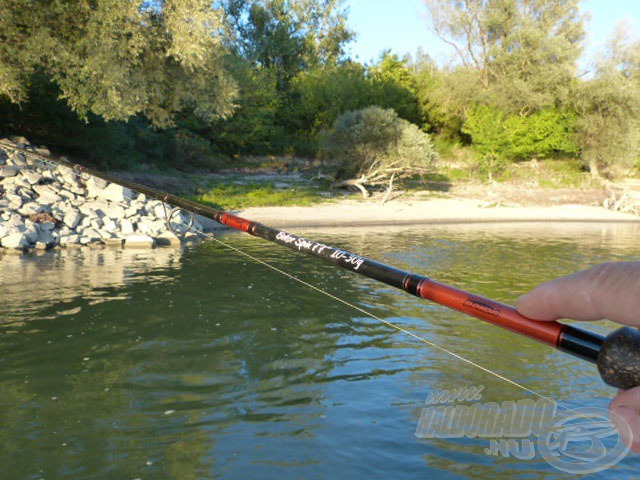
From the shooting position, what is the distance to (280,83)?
198 feet

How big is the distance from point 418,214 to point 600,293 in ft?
91.3

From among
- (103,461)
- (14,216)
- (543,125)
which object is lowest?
(103,461)

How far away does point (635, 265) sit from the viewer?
132cm

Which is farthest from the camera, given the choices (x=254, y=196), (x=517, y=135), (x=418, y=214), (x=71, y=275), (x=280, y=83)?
(x=280, y=83)

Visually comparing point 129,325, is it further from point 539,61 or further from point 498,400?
point 539,61

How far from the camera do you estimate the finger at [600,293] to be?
1.32 meters

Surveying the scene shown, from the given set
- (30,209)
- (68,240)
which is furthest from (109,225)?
(30,209)

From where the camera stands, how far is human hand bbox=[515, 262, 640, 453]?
1319 mm

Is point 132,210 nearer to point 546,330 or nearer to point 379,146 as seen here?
point 379,146

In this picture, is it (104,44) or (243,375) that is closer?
(243,375)

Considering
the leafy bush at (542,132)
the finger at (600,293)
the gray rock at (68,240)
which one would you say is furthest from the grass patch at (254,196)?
the finger at (600,293)

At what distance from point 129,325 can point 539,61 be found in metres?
42.9

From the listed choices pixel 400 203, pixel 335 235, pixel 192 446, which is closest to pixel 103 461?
pixel 192 446

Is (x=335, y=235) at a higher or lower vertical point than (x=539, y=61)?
lower
